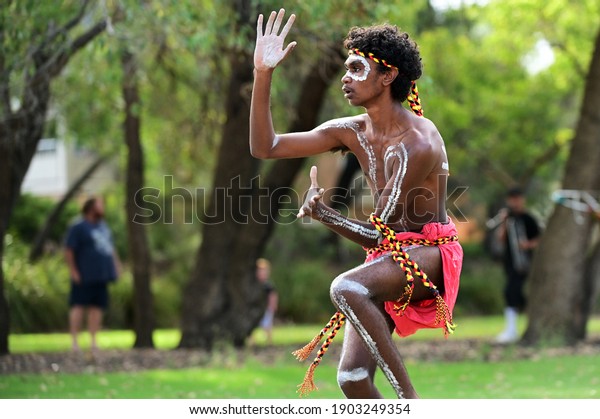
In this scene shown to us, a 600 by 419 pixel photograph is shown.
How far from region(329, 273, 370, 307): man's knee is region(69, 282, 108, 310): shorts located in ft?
25.8

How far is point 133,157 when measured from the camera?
1405 cm

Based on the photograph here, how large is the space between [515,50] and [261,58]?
1897cm

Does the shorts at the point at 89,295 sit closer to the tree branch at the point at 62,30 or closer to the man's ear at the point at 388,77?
the tree branch at the point at 62,30

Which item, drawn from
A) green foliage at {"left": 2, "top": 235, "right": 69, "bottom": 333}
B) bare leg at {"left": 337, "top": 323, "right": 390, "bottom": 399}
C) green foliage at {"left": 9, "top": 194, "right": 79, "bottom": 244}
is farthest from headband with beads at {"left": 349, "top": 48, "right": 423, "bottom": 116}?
green foliage at {"left": 9, "top": 194, "right": 79, "bottom": 244}

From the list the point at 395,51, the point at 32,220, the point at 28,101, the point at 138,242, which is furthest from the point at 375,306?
the point at 32,220

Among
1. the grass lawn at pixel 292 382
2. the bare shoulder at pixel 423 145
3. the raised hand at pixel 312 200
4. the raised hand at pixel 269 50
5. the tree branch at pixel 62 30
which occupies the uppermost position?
the tree branch at pixel 62 30

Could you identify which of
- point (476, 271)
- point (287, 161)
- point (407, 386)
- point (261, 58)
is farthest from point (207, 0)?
point (476, 271)

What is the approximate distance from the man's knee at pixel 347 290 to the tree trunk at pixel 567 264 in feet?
27.4

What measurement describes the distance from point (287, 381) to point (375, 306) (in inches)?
191

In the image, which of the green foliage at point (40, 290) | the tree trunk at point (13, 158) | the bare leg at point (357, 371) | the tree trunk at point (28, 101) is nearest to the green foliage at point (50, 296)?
the green foliage at point (40, 290)

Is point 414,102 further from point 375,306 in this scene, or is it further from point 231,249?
point 231,249

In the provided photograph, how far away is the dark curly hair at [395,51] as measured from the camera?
561cm

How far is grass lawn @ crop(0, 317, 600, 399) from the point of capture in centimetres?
871

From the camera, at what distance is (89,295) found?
41.5ft
